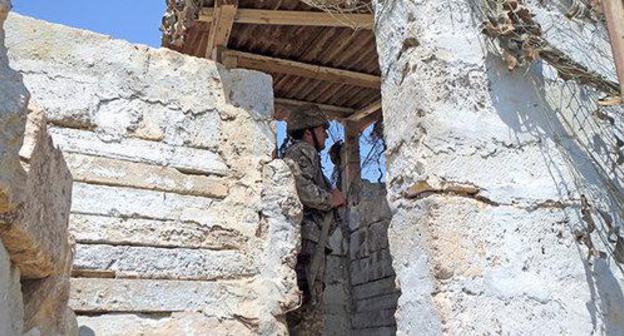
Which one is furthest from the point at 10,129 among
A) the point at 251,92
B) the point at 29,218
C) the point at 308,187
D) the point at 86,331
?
the point at 308,187

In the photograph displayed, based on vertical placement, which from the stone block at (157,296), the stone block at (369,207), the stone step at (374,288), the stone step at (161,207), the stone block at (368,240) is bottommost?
the stone block at (157,296)

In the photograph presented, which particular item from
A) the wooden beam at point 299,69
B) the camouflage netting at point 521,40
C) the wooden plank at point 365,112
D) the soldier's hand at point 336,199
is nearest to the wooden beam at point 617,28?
the camouflage netting at point 521,40

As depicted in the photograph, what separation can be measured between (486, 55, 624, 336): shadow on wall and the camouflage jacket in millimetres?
1898

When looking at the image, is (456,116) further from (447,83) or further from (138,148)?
(138,148)

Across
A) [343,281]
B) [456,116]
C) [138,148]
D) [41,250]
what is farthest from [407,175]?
[343,281]

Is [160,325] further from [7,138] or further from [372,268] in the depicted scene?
[372,268]

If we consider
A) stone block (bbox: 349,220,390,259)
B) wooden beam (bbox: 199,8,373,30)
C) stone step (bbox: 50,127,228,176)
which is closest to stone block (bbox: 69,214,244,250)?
stone step (bbox: 50,127,228,176)

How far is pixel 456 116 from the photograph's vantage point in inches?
85.4

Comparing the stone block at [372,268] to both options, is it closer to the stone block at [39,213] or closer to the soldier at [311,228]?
the soldier at [311,228]

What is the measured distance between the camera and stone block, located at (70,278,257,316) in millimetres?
2646

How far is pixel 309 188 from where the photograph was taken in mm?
4098

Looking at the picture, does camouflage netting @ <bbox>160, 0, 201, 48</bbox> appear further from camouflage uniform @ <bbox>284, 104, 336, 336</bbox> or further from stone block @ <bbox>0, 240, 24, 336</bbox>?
stone block @ <bbox>0, 240, 24, 336</bbox>

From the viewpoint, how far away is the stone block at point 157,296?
2.65 meters

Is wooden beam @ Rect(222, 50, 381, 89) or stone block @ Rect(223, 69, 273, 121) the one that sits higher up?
wooden beam @ Rect(222, 50, 381, 89)
